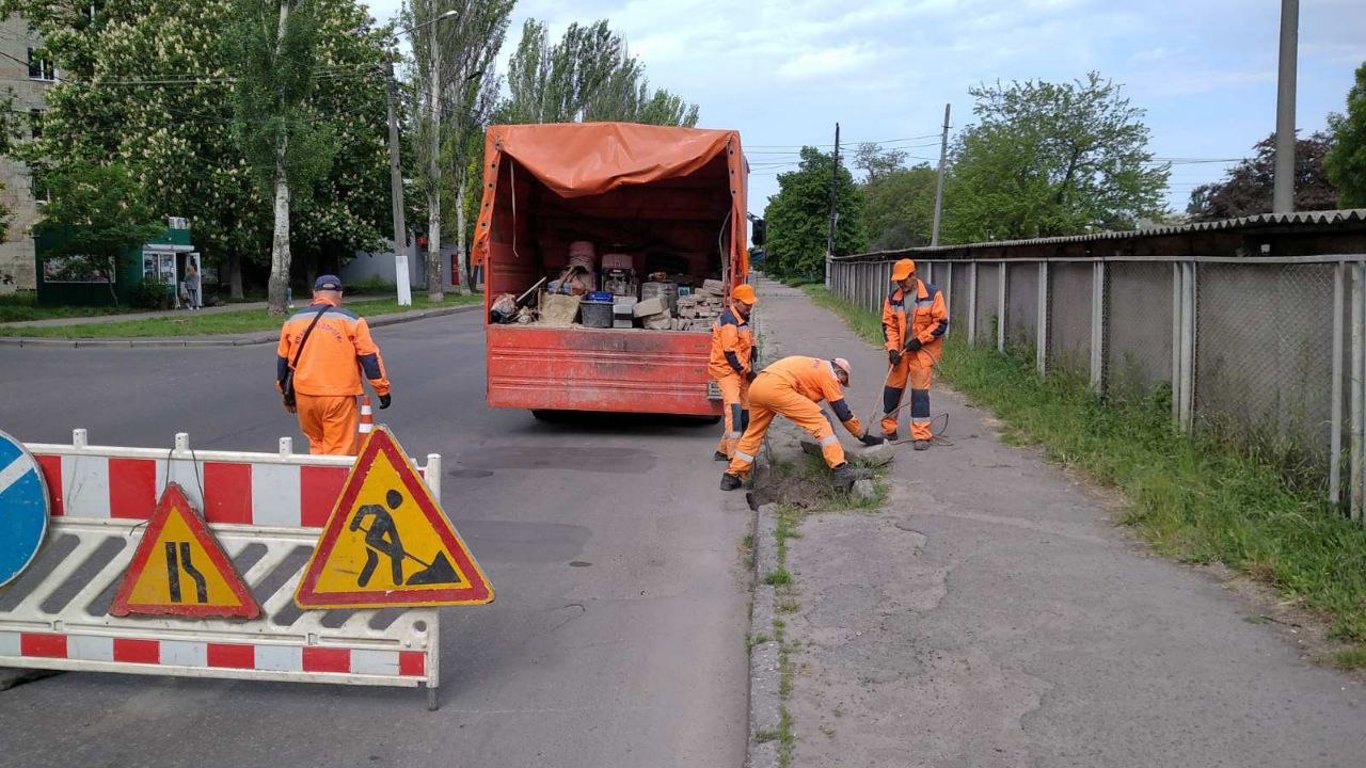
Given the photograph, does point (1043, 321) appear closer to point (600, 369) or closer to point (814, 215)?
point (600, 369)

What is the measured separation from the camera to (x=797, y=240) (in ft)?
252

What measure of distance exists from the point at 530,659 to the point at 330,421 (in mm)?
2645

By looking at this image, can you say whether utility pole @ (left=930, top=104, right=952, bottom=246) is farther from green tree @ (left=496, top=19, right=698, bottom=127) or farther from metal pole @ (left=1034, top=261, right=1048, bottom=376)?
metal pole @ (left=1034, top=261, right=1048, bottom=376)

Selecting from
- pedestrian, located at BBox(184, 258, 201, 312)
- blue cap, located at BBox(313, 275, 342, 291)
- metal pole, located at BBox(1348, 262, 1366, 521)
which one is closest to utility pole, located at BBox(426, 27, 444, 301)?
pedestrian, located at BBox(184, 258, 201, 312)

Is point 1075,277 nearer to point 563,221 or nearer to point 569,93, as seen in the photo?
point 563,221

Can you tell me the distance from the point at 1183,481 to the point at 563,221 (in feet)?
25.8

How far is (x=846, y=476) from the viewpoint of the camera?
28.7ft

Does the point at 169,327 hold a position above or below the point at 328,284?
below

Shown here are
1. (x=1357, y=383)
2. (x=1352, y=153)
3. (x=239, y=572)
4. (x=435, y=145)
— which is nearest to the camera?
(x=239, y=572)

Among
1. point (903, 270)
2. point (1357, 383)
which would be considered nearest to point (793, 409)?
point (903, 270)

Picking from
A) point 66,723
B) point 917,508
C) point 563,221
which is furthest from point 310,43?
point 66,723

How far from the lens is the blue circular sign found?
4.67 metres

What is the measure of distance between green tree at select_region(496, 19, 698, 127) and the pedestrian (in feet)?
50.1

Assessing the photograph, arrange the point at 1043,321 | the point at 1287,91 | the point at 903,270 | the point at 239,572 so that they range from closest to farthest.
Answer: the point at 239,572, the point at 903,270, the point at 1287,91, the point at 1043,321
